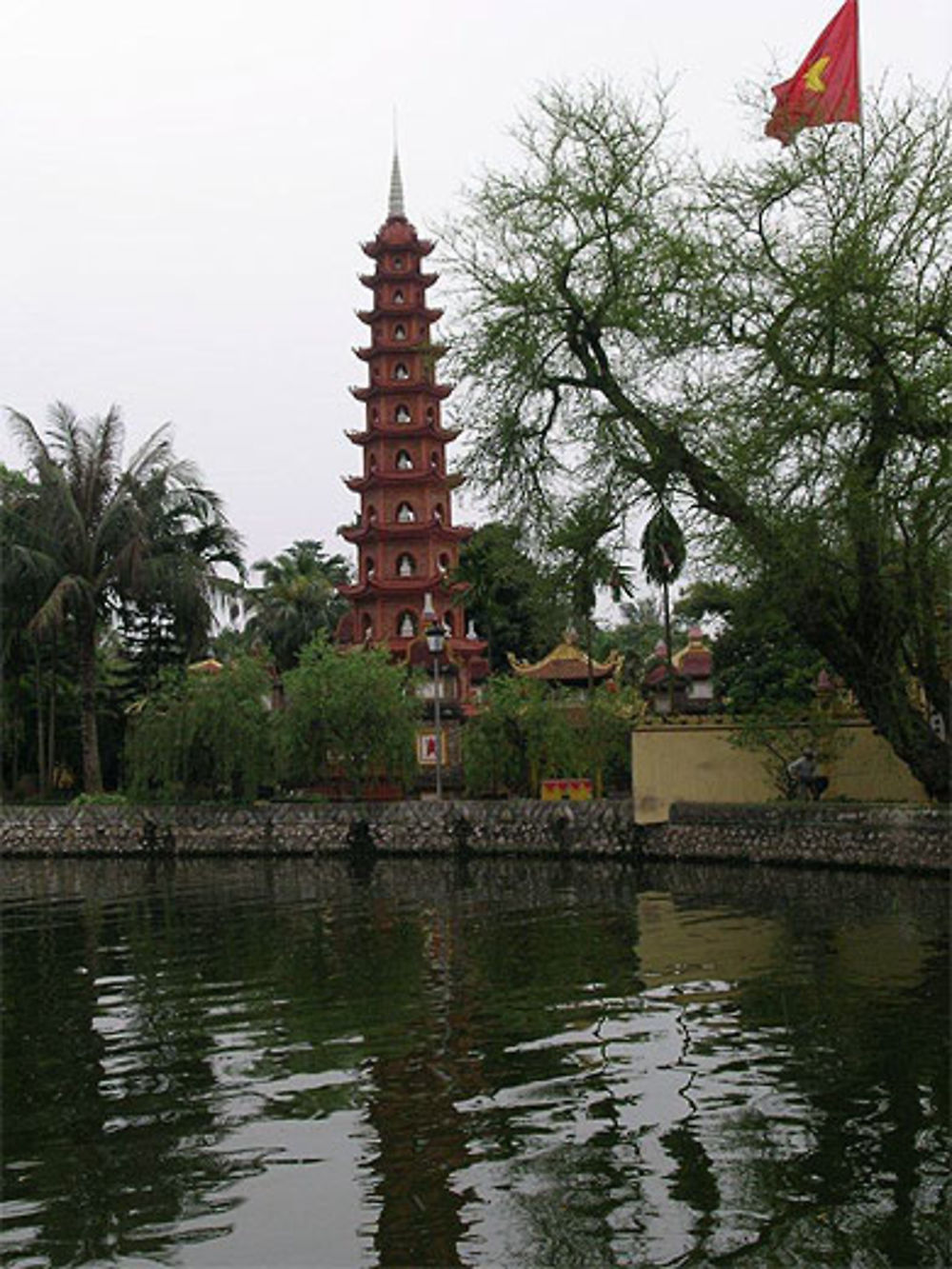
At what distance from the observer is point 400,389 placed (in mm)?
47094

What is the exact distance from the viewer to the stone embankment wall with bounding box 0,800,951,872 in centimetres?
2034

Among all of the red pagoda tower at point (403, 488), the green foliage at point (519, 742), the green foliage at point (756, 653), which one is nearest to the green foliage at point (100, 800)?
the green foliage at point (519, 742)

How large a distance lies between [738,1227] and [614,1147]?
3.88ft

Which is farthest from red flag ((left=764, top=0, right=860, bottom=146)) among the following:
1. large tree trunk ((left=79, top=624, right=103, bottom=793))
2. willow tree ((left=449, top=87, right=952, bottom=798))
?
large tree trunk ((left=79, top=624, right=103, bottom=793))

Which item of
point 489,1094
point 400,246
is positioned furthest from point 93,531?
point 489,1094

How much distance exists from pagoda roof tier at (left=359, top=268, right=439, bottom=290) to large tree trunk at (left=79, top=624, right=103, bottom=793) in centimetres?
1971

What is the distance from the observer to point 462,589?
150 feet

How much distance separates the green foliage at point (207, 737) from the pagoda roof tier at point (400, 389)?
55.9 feet

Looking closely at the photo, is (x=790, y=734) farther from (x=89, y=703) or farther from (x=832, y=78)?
(x=89, y=703)

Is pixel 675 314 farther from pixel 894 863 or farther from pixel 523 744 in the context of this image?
pixel 523 744

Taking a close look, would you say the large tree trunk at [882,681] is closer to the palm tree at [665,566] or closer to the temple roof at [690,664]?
the palm tree at [665,566]

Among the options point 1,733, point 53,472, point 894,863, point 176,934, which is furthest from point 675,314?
point 1,733

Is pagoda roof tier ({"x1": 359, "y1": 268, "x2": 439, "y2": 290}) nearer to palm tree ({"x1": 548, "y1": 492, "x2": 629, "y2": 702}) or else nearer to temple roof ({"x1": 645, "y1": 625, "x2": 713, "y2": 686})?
temple roof ({"x1": 645, "y1": 625, "x2": 713, "y2": 686})

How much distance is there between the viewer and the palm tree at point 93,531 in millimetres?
33375
